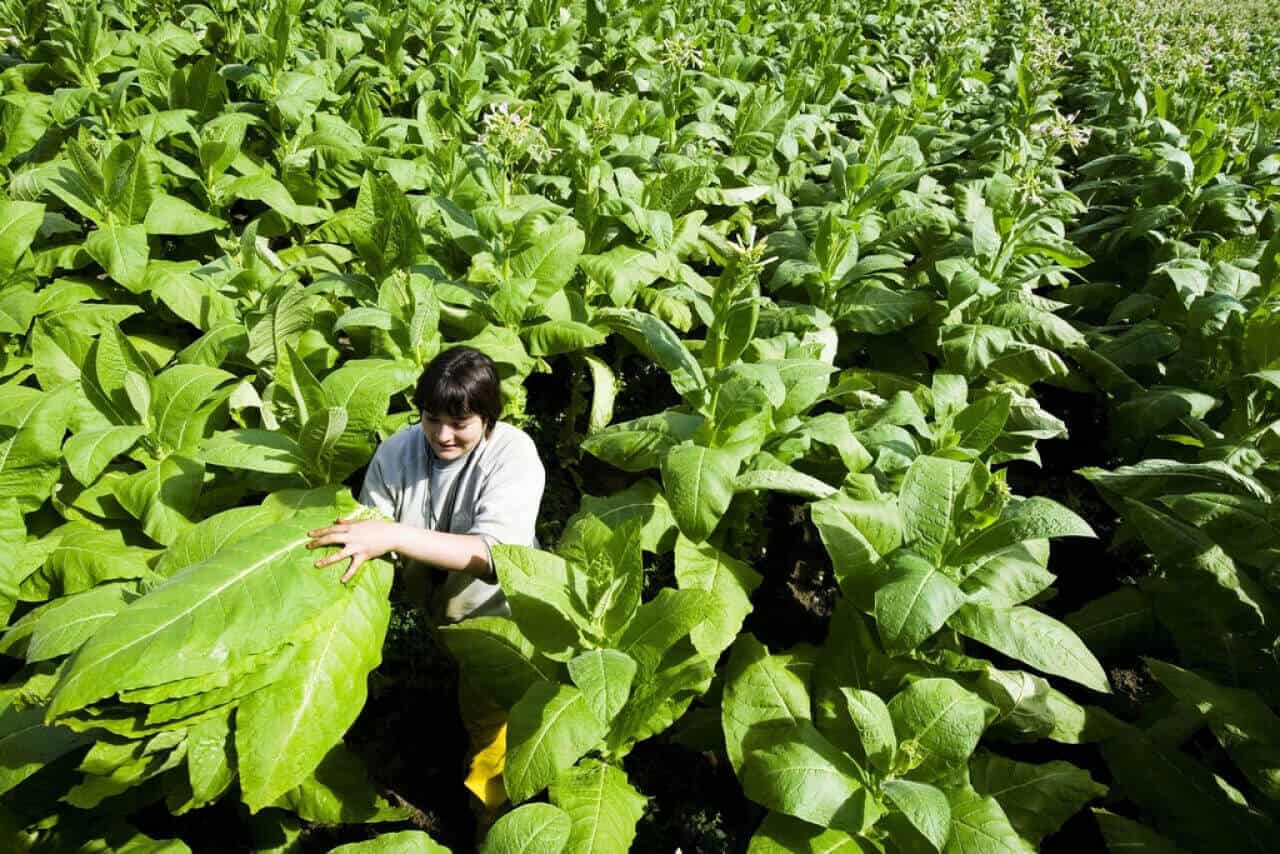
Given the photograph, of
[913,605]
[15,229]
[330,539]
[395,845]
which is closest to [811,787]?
[913,605]

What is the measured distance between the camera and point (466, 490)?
256 centimetres

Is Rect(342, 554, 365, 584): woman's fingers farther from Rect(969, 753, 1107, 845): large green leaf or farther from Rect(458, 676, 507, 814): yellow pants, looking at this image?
Rect(969, 753, 1107, 845): large green leaf

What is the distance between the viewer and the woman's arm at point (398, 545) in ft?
6.74

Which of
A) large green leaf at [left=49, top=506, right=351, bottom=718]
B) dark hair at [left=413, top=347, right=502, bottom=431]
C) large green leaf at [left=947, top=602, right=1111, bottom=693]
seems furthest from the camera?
dark hair at [left=413, top=347, right=502, bottom=431]

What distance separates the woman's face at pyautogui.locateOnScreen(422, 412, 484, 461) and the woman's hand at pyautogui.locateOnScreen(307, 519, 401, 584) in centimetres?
32

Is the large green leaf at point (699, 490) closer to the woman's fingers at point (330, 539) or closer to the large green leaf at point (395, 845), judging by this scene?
the woman's fingers at point (330, 539)

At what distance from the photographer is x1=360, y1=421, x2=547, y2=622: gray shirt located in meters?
2.49

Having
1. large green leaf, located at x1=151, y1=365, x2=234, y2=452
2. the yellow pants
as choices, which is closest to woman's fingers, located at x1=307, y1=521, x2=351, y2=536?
the yellow pants

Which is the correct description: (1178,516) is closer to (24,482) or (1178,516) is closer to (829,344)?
(829,344)

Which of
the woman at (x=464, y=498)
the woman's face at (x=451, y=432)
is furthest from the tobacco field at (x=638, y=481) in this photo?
the woman's face at (x=451, y=432)

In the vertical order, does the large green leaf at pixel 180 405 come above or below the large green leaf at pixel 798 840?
above

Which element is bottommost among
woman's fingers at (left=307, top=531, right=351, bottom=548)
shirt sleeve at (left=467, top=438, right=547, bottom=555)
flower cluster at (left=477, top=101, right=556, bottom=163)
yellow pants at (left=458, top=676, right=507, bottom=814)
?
yellow pants at (left=458, top=676, right=507, bottom=814)

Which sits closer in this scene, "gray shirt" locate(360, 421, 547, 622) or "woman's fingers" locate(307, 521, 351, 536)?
"woman's fingers" locate(307, 521, 351, 536)

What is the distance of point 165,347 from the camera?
3.76 m
